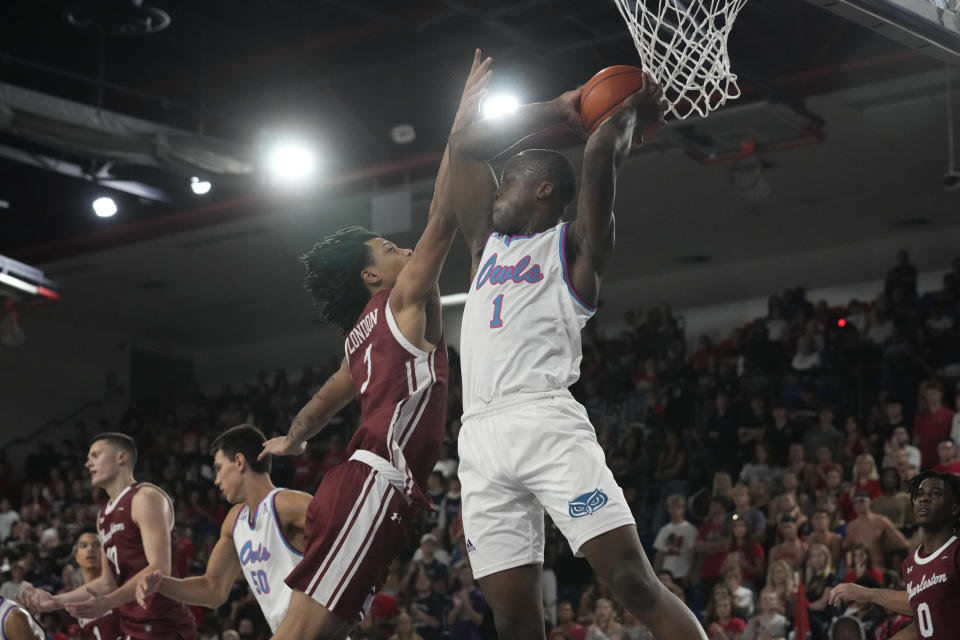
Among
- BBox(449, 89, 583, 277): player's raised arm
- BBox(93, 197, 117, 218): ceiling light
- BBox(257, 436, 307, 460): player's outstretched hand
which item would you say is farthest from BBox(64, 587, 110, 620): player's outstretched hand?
BBox(93, 197, 117, 218): ceiling light

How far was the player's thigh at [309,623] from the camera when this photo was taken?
4.48 meters

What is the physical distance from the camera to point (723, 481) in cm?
1149

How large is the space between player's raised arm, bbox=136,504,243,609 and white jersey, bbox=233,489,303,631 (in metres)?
0.19

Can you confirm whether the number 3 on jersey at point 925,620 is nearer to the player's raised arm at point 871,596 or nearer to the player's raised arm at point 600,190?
the player's raised arm at point 871,596

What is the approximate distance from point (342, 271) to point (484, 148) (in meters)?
1.15

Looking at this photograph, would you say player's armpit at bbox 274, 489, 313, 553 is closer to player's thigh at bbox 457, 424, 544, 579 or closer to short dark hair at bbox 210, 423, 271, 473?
short dark hair at bbox 210, 423, 271, 473

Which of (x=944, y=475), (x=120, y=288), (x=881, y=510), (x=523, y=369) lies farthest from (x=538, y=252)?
(x=120, y=288)

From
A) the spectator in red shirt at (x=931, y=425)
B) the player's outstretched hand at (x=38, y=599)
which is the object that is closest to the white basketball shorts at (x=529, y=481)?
the player's outstretched hand at (x=38, y=599)

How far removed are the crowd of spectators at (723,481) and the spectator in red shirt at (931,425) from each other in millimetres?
17

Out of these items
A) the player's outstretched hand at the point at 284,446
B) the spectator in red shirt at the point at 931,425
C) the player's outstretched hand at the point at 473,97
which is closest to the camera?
the player's outstretched hand at the point at 473,97

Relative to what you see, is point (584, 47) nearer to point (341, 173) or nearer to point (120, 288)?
point (341, 173)

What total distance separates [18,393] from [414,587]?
12.2 m

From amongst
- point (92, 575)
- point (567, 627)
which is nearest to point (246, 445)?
point (92, 575)

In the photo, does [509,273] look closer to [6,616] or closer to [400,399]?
[400,399]
